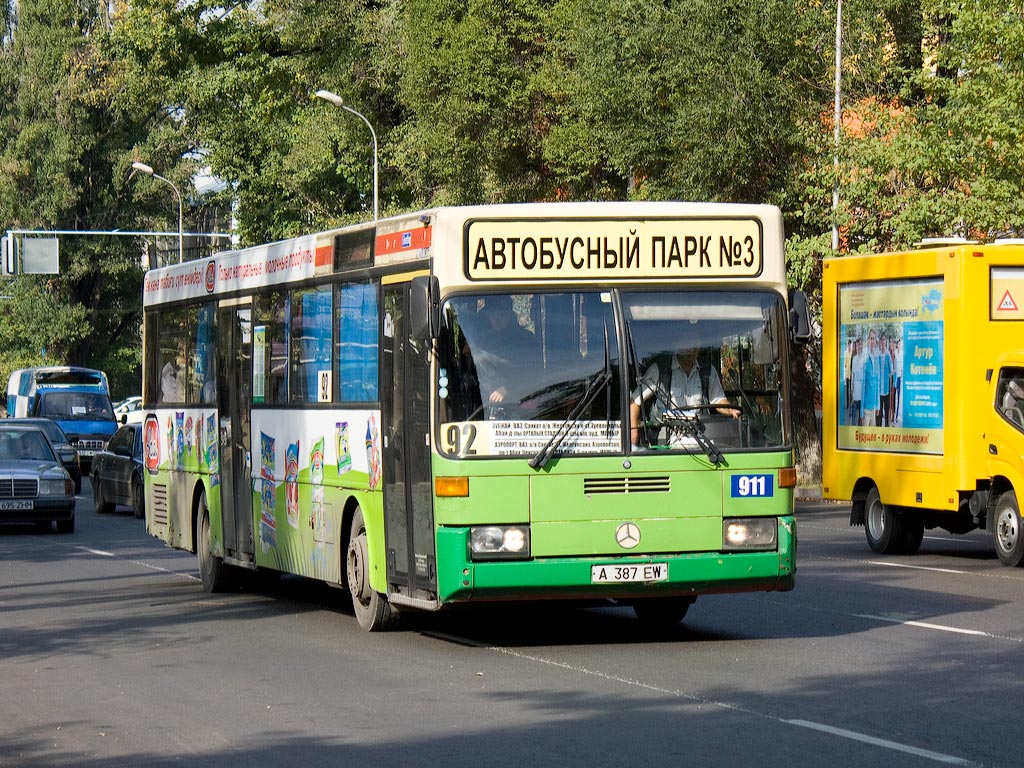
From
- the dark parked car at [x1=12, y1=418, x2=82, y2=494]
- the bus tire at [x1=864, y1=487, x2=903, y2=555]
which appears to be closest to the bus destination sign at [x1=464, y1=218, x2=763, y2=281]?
the bus tire at [x1=864, y1=487, x2=903, y2=555]

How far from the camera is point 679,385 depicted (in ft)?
41.2

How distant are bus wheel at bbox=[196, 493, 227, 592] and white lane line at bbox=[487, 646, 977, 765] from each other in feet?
18.3

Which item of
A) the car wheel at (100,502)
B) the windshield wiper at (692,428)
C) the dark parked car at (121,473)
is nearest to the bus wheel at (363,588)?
the windshield wiper at (692,428)

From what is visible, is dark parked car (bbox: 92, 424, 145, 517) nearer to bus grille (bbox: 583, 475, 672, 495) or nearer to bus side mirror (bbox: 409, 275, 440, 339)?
bus side mirror (bbox: 409, 275, 440, 339)

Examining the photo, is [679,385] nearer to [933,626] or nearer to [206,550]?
[933,626]

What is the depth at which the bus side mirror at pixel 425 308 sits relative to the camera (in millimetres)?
12273

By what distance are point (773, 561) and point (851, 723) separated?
10.4 ft

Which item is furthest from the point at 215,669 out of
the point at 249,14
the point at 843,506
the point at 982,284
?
→ the point at 249,14

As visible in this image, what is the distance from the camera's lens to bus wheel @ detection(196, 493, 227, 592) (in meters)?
17.6

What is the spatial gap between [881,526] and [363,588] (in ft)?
32.1

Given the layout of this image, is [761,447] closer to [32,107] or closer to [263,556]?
[263,556]

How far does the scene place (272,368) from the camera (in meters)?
16.0

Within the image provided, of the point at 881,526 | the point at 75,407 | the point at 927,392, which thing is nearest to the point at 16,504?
the point at 881,526

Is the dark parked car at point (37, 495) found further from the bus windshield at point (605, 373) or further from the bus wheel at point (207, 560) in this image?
the bus windshield at point (605, 373)
